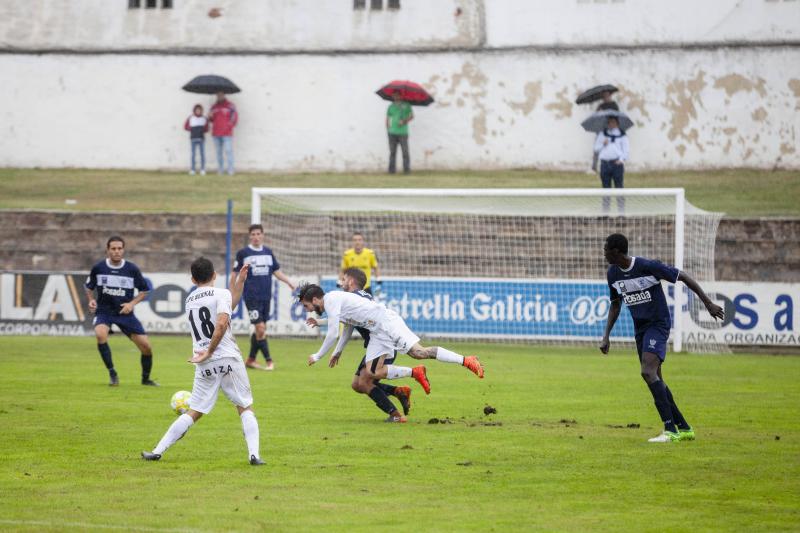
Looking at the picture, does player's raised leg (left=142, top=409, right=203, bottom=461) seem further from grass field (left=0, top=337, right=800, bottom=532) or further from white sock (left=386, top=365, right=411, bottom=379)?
white sock (left=386, top=365, right=411, bottom=379)

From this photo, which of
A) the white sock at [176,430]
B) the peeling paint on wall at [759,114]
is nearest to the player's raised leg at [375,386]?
the white sock at [176,430]

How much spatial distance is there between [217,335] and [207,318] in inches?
13.1

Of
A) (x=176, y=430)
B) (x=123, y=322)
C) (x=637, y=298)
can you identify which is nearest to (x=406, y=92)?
(x=123, y=322)

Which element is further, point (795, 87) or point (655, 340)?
point (795, 87)

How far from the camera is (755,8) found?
39.1 m

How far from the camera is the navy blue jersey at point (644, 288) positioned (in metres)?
13.1

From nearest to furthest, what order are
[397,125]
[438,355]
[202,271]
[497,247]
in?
[202,271], [438,355], [497,247], [397,125]

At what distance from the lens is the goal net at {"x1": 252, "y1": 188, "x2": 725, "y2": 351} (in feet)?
88.7

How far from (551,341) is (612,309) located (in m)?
13.8

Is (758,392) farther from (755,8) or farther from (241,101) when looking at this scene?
(241,101)

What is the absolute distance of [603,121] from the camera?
33438 millimetres

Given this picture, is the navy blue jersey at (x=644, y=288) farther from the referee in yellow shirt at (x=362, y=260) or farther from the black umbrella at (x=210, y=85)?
the black umbrella at (x=210, y=85)

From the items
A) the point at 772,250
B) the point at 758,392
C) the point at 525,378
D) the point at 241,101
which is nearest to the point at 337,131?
the point at 241,101

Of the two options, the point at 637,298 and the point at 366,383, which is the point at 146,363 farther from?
the point at 637,298
